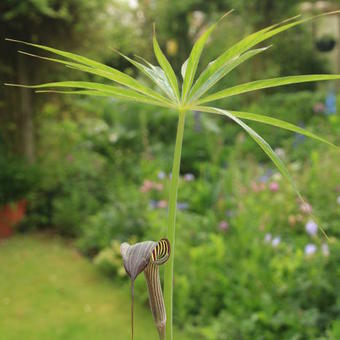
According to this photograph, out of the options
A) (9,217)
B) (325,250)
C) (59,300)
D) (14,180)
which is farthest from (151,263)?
(9,217)

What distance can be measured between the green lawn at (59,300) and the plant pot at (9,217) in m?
0.30

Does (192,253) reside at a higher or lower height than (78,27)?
lower

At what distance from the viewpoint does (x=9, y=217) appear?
17.6ft

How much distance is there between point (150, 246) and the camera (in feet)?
1.57

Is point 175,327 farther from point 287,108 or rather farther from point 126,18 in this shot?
point 287,108

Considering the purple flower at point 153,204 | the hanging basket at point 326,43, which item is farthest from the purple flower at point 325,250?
the hanging basket at point 326,43

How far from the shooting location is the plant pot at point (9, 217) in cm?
529

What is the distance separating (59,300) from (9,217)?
1.81 metres

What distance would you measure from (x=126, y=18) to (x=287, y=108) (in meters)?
3.39

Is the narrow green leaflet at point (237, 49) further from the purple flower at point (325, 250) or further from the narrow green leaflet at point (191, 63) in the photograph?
the purple flower at point (325, 250)

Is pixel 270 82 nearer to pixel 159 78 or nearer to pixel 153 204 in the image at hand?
pixel 159 78

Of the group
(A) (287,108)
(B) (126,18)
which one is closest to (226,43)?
(A) (287,108)

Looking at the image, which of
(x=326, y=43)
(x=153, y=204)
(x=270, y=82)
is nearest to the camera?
(x=270, y=82)

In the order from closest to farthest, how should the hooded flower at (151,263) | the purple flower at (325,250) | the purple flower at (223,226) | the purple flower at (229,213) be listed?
the hooded flower at (151,263) → the purple flower at (325,250) → the purple flower at (223,226) → the purple flower at (229,213)
